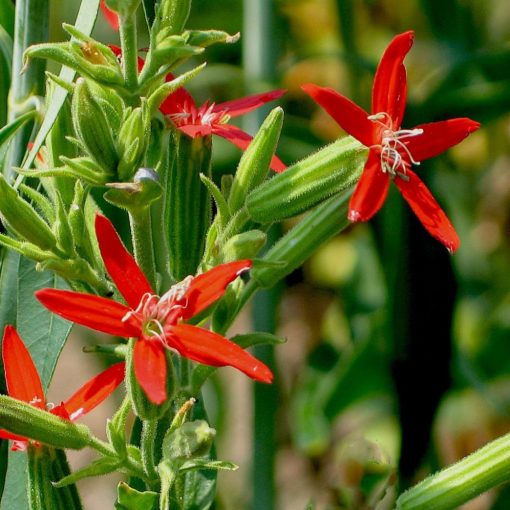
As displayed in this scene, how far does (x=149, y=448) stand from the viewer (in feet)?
3.71

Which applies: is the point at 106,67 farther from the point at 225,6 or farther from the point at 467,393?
the point at 467,393

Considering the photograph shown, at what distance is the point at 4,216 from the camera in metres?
1.12

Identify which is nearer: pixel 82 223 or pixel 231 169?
pixel 82 223

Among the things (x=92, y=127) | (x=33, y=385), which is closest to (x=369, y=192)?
(x=92, y=127)

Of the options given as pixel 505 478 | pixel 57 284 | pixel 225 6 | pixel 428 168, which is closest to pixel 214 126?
pixel 57 284

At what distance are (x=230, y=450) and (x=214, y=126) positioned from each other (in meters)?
2.05

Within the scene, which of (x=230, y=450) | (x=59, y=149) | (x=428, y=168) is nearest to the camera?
(x=59, y=149)

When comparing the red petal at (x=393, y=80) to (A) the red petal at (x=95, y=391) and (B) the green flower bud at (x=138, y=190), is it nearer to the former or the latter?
(B) the green flower bud at (x=138, y=190)

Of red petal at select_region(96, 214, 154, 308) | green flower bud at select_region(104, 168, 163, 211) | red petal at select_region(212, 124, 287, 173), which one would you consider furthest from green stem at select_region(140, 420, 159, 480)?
red petal at select_region(212, 124, 287, 173)

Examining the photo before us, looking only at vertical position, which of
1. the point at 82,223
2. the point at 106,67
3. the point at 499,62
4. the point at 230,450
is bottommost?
the point at 230,450

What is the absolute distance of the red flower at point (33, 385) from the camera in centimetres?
110

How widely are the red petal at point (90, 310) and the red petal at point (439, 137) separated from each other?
15.5 inches

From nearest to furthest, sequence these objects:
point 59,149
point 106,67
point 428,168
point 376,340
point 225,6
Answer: point 106,67, point 59,149, point 428,168, point 376,340, point 225,6

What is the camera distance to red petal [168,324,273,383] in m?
0.98
